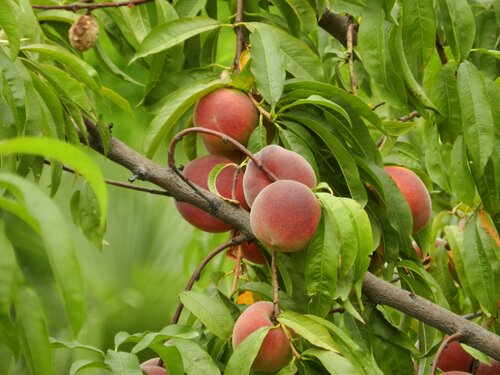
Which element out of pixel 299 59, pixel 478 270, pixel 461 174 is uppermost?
pixel 299 59

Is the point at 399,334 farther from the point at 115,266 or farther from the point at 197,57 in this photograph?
the point at 115,266

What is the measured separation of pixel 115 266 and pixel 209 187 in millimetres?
2721

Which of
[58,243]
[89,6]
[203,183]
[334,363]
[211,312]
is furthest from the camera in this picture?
[89,6]

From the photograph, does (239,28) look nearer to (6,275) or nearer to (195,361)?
(195,361)

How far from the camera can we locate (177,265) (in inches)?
139

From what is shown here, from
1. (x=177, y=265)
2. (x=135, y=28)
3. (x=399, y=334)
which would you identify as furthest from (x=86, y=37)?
(x=177, y=265)

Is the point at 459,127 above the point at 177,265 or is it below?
above

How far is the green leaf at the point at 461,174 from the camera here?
961 millimetres

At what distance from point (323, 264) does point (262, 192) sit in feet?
0.26

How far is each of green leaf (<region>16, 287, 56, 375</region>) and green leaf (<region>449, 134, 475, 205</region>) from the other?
0.56m

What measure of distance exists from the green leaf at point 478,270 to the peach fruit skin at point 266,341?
0.96ft

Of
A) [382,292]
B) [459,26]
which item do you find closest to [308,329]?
[382,292]

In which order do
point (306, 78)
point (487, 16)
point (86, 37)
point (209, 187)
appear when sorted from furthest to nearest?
point (487, 16) → point (86, 37) → point (306, 78) → point (209, 187)

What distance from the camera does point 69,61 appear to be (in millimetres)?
847
